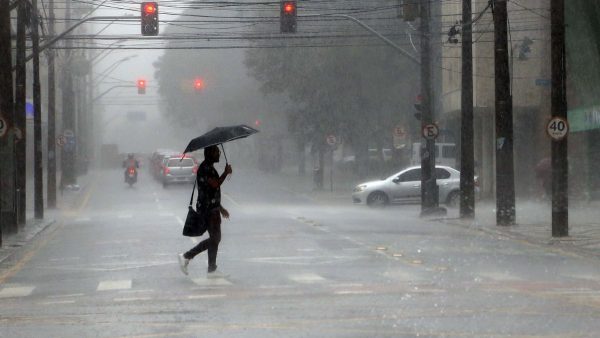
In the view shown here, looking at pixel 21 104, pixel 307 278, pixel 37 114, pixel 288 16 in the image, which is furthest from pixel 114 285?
pixel 37 114

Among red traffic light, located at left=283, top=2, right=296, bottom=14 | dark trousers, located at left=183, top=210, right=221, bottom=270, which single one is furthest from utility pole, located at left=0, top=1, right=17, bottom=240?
dark trousers, located at left=183, top=210, right=221, bottom=270

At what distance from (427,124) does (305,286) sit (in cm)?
2107

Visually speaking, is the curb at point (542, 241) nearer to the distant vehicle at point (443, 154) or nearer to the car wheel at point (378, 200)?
the car wheel at point (378, 200)

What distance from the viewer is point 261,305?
525 inches

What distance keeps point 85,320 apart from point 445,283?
5.11 meters

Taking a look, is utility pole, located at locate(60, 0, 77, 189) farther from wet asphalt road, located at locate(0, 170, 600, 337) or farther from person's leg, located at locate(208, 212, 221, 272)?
person's leg, located at locate(208, 212, 221, 272)

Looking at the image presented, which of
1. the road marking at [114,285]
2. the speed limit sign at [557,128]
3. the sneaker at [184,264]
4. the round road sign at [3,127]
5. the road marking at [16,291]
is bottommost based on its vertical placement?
the road marking at [16,291]

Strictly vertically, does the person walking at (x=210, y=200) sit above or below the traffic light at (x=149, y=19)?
below

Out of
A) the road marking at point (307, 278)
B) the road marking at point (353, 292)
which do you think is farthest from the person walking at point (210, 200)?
the road marking at point (353, 292)

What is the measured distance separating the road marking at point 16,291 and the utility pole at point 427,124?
20.8m

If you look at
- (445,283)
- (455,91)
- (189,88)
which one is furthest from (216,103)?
(445,283)

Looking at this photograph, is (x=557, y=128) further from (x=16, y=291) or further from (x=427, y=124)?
(x=16, y=291)

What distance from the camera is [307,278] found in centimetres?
1655

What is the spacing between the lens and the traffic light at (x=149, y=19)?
3381 cm
